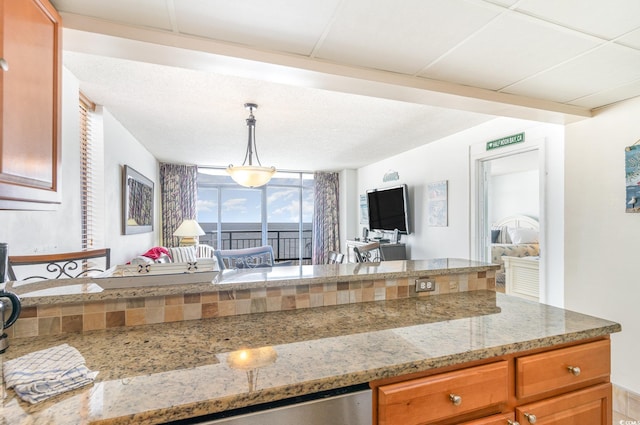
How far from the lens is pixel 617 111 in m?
2.26

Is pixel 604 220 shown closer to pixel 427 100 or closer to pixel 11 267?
pixel 427 100

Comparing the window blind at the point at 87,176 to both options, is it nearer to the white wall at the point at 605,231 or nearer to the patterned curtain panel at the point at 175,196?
the patterned curtain panel at the point at 175,196

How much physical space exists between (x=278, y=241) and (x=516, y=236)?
17.4ft

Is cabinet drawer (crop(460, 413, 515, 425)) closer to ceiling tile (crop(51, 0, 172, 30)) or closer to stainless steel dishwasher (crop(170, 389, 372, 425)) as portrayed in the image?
stainless steel dishwasher (crop(170, 389, 372, 425))

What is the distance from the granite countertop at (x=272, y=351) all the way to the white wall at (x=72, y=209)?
122 centimetres

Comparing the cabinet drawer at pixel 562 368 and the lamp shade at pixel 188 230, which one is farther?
the lamp shade at pixel 188 230

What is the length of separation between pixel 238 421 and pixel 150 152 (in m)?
5.23

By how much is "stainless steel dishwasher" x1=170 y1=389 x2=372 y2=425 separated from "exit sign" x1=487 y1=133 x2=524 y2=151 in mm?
3127

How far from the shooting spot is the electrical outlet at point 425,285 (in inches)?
60.3

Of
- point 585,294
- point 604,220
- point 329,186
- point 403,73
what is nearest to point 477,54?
point 403,73

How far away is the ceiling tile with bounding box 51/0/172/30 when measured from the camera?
129 centimetres

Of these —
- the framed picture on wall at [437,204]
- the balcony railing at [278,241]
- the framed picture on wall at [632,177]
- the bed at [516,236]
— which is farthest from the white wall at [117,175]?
the bed at [516,236]

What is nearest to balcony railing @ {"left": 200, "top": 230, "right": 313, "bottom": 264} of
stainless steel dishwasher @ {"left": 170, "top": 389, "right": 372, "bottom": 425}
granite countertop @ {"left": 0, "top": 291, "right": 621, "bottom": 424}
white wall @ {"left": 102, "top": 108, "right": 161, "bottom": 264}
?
white wall @ {"left": 102, "top": 108, "right": 161, "bottom": 264}

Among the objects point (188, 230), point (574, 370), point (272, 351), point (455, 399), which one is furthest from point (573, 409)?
point (188, 230)
